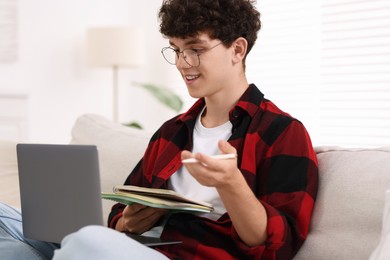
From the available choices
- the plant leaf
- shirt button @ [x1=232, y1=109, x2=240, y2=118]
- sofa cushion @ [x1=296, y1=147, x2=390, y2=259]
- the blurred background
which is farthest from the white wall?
sofa cushion @ [x1=296, y1=147, x2=390, y2=259]

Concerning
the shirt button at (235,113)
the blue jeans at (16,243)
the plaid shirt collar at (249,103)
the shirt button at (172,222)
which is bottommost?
the blue jeans at (16,243)

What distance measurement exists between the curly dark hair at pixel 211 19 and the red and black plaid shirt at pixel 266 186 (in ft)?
0.56

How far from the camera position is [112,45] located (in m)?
4.41

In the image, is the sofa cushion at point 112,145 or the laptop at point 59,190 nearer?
the laptop at point 59,190

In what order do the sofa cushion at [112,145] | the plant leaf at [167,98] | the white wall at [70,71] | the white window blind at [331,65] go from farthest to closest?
the white wall at [70,71] < the plant leaf at [167,98] < the white window blind at [331,65] < the sofa cushion at [112,145]

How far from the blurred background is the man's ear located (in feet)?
6.52

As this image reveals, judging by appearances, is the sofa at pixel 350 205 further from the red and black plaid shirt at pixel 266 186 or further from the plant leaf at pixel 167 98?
the plant leaf at pixel 167 98

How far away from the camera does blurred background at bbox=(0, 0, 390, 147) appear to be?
141 inches

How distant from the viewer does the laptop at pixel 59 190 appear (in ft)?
4.63

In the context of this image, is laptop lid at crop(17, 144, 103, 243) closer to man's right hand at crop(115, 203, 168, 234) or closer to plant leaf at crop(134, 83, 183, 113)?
man's right hand at crop(115, 203, 168, 234)

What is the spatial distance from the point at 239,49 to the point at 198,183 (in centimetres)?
39

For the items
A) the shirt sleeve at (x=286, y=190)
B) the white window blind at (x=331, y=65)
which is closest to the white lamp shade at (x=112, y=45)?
the white window blind at (x=331, y=65)

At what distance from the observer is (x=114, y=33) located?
441 cm

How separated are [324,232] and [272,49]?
2668mm
